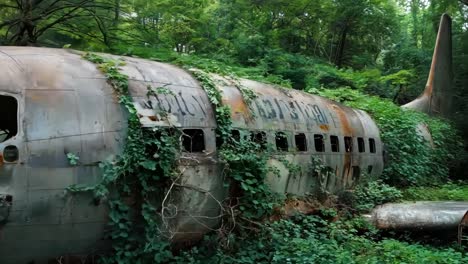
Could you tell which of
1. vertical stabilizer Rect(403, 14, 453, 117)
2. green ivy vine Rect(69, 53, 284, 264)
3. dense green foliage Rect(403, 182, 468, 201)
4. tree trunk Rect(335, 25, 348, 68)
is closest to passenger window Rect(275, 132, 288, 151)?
green ivy vine Rect(69, 53, 284, 264)

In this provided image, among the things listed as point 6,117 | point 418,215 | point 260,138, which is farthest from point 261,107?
point 6,117

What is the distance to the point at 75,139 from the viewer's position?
22.4ft

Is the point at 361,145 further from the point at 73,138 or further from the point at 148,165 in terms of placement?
the point at 73,138

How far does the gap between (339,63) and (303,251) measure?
967 inches

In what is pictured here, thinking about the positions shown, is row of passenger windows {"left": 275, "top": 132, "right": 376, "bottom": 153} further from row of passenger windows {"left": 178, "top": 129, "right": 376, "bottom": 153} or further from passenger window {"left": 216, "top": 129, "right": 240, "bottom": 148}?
passenger window {"left": 216, "top": 129, "right": 240, "bottom": 148}

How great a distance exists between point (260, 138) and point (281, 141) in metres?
0.90

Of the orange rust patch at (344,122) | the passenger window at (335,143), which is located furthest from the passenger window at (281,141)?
the orange rust patch at (344,122)

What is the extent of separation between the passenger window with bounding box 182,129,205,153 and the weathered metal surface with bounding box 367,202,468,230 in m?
5.69

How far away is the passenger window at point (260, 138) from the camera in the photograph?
9570mm

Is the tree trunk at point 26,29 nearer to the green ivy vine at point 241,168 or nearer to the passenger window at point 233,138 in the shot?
the green ivy vine at point 241,168

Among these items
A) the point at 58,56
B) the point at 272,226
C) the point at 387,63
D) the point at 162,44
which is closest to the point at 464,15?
the point at 387,63

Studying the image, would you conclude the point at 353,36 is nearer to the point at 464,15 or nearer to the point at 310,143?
the point at 464,15

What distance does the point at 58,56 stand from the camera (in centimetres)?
766

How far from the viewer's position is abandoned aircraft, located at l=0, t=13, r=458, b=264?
6402mm
